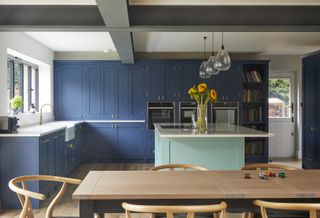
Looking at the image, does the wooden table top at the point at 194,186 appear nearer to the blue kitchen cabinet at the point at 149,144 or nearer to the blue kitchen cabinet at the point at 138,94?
the blue kitchen cabinet at the point at 149,144

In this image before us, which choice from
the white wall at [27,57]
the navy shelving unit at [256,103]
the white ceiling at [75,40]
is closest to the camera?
the white wall at [27,57]

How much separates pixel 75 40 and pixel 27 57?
87 cm

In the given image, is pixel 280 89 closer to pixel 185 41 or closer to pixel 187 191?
pixel 185 41

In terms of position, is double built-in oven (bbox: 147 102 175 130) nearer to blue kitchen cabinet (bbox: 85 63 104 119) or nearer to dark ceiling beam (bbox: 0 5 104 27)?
blue kitchen cabinet (bbox: 85 63 104 119)

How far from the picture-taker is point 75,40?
20.2 ft

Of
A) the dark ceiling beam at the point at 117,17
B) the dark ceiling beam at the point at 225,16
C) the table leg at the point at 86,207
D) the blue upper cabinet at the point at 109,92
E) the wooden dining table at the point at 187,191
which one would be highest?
the dark ceiling beam at the point at 225,16

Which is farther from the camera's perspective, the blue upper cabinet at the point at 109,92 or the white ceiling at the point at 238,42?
the blue upper cabinet at the point at 109,92

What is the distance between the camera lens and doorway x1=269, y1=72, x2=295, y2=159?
8.09m

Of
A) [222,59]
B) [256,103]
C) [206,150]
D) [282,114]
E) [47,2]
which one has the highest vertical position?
[47,2]

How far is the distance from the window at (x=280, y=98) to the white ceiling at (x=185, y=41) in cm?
79

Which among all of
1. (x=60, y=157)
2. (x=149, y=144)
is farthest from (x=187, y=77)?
(x=60, y=157)

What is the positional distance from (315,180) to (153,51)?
585cm

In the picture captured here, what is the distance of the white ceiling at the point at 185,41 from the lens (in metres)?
5.71

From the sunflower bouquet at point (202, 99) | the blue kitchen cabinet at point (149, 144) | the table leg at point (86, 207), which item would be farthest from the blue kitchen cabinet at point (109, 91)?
the table leg at point (86, 207)
